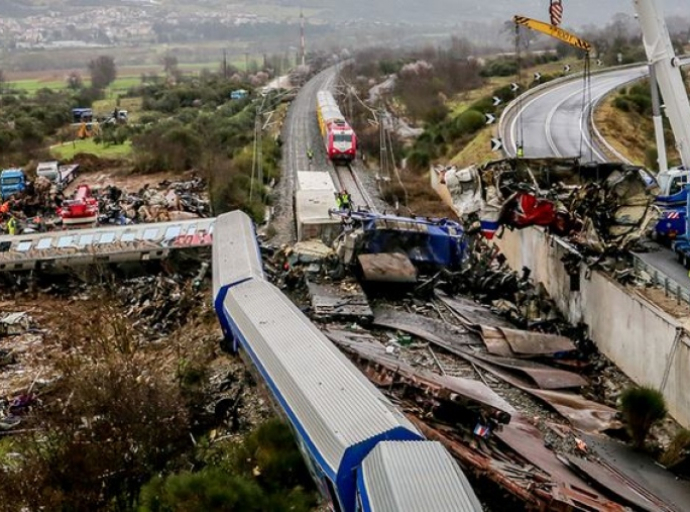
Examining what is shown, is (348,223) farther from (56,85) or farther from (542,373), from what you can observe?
(56,85)

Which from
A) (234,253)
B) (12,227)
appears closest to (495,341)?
(234,253)

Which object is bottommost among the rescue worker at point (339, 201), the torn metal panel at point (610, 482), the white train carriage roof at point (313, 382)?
the torn metal panel at point (610, 482)

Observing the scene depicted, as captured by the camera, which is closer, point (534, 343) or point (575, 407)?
point (575, 407)

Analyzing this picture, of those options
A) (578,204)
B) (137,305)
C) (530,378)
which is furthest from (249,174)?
(530,378)

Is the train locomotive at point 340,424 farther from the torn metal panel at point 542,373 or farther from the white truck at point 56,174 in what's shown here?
the white truck at point 56,174

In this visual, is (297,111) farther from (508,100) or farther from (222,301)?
(222,301)

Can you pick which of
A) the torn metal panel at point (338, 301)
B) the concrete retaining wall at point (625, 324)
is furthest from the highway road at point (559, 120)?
the torn metal panel at point (338, 301)
